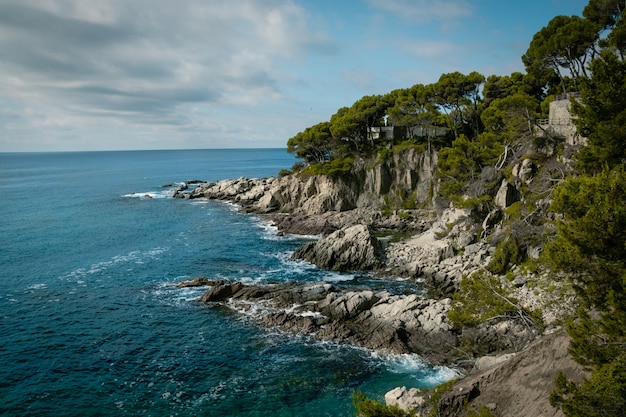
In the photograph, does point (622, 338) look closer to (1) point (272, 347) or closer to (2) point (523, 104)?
(1) point (272, 347)

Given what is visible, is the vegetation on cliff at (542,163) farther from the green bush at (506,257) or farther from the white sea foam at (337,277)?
the white sea foam at (337,277)

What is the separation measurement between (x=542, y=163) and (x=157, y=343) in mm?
40520

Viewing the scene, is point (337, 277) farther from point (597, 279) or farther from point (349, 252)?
point (597, 279)

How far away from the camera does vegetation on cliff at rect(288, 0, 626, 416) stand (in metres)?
13.3

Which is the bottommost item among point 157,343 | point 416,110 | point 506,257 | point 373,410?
point 157,343

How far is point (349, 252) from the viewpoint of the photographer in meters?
49.2

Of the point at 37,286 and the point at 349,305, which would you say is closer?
the point at 349,305

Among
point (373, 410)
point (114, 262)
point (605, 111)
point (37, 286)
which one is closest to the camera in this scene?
point (373, 410)

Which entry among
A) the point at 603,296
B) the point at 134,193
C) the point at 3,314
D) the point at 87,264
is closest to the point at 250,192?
the point at 134,193

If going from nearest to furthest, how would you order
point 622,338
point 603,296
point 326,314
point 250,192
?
point 622,338
point 603,296
point 326,314
point 250,192

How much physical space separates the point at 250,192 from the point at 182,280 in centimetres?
5030

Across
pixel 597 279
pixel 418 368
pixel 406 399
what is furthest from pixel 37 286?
pixel 597 279

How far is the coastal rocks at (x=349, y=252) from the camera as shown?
48406 millimetres

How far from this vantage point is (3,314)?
3612cm
